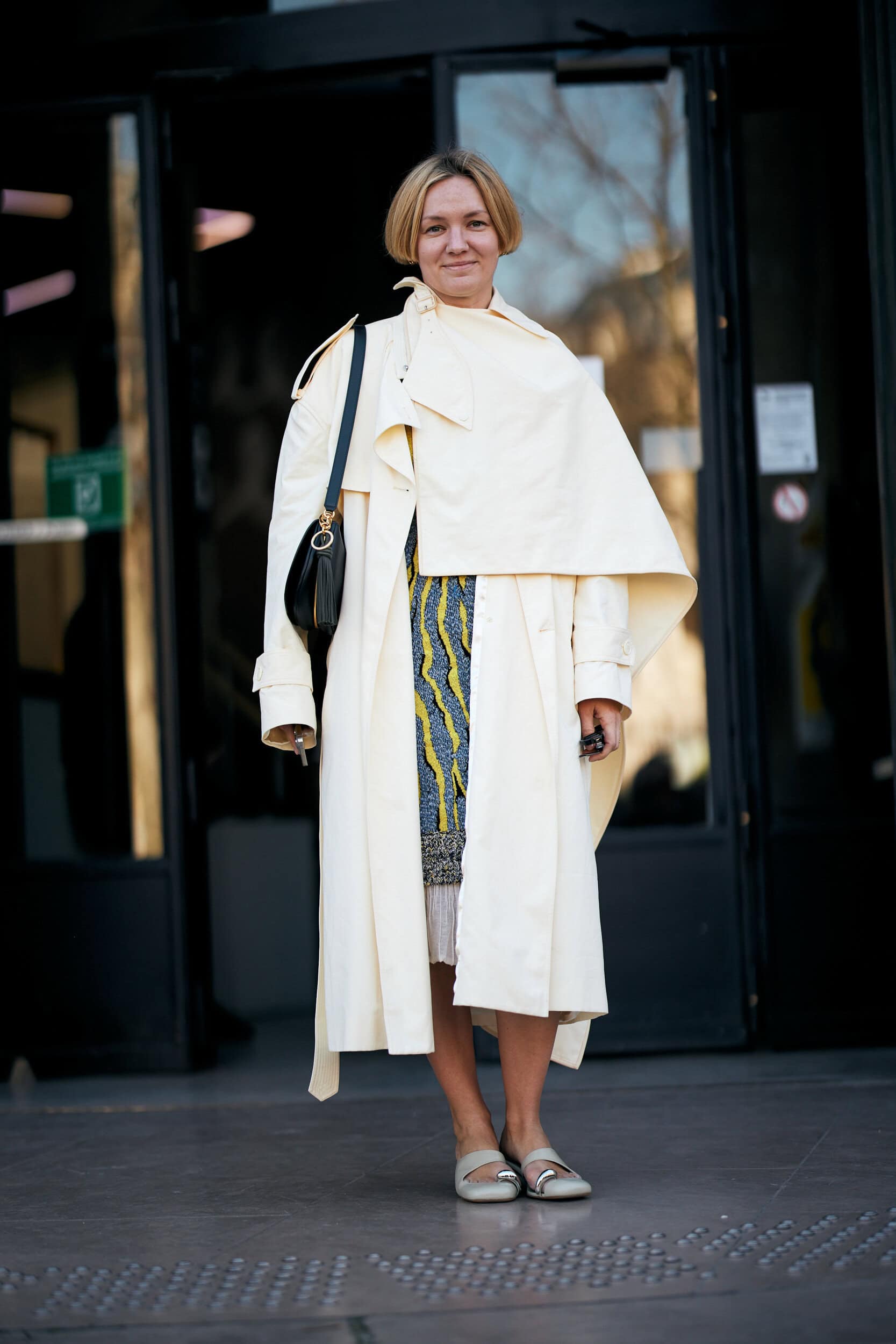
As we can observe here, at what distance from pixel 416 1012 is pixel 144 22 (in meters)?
3.86

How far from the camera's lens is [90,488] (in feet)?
18.6

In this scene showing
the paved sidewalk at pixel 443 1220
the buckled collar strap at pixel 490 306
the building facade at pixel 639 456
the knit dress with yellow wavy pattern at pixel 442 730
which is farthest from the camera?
the building facade at pixel 639 456

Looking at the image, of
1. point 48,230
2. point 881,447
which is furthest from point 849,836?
point 48,230

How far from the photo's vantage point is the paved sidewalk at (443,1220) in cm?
253

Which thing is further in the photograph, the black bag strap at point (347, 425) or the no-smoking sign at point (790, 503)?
the no-smoking sign at point (790, 503)

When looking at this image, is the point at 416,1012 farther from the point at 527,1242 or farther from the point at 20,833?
the point at 20,833

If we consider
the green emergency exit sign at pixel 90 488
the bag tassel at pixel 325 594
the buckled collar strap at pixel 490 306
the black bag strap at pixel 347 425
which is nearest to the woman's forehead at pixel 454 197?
the buckled collar strap at pixel 490 306

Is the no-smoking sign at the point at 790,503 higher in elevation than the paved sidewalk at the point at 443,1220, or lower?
higher

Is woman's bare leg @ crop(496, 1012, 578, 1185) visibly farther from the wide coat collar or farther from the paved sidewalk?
the wide coat collar

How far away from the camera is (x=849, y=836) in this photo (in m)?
5.36

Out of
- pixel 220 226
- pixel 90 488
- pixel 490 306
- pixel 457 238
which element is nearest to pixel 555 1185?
pixel 490 306

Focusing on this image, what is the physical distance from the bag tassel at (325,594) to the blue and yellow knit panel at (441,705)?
6.9 inches

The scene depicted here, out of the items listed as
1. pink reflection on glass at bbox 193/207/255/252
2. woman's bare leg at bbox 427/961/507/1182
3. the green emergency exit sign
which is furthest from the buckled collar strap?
pink reflection on glass at bbox 193/207/255/252

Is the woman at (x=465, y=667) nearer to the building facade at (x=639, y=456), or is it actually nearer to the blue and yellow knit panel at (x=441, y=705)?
the blue and yellow knit panel at (x=441, y=705)
